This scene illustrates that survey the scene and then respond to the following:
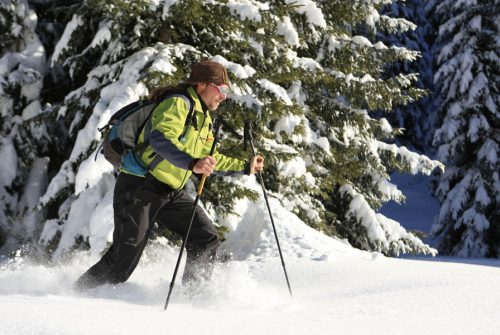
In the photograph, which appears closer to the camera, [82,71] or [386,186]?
[82,71]

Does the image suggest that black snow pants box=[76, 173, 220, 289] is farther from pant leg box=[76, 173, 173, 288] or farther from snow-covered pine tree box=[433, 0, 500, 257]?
snow-covered pine tree box=[433, 0, 500, 257]

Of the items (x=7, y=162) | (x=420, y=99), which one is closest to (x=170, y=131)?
(x=7, y=162)

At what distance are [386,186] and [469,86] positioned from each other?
9.03 meters

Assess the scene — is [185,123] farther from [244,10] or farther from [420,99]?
[420,99]

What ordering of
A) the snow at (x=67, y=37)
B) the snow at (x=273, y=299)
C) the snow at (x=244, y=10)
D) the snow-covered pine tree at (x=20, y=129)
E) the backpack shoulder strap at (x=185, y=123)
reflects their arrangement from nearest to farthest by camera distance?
the snow at (x=273, y=299) < the backpack shoulder strap at (x=185, y=123) < the snow at (x=244, y=10) < the snow at (x=67, y=37) < the snow-covered pine tree at (x=20, y=129)

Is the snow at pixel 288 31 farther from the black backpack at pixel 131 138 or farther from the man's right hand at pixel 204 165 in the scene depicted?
the man's right hand at pixel 204 165

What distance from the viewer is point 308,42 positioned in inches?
392

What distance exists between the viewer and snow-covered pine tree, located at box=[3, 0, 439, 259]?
7.10 metres

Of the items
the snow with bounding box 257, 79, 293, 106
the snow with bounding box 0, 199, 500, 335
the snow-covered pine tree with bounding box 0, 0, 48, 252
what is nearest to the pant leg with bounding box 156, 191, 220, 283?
the snow with bounding box 0, 199, 500, 335

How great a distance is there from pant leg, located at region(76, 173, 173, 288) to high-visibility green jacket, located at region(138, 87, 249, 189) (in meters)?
0.14

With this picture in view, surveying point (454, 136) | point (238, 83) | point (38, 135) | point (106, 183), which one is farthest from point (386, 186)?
point (454, 136)

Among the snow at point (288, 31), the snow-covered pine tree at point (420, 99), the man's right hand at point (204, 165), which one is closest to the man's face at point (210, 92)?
the man's right hand at point (204, 165)

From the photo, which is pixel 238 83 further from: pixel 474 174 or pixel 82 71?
pixel 474 174

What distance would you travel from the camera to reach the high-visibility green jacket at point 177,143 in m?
4.15
